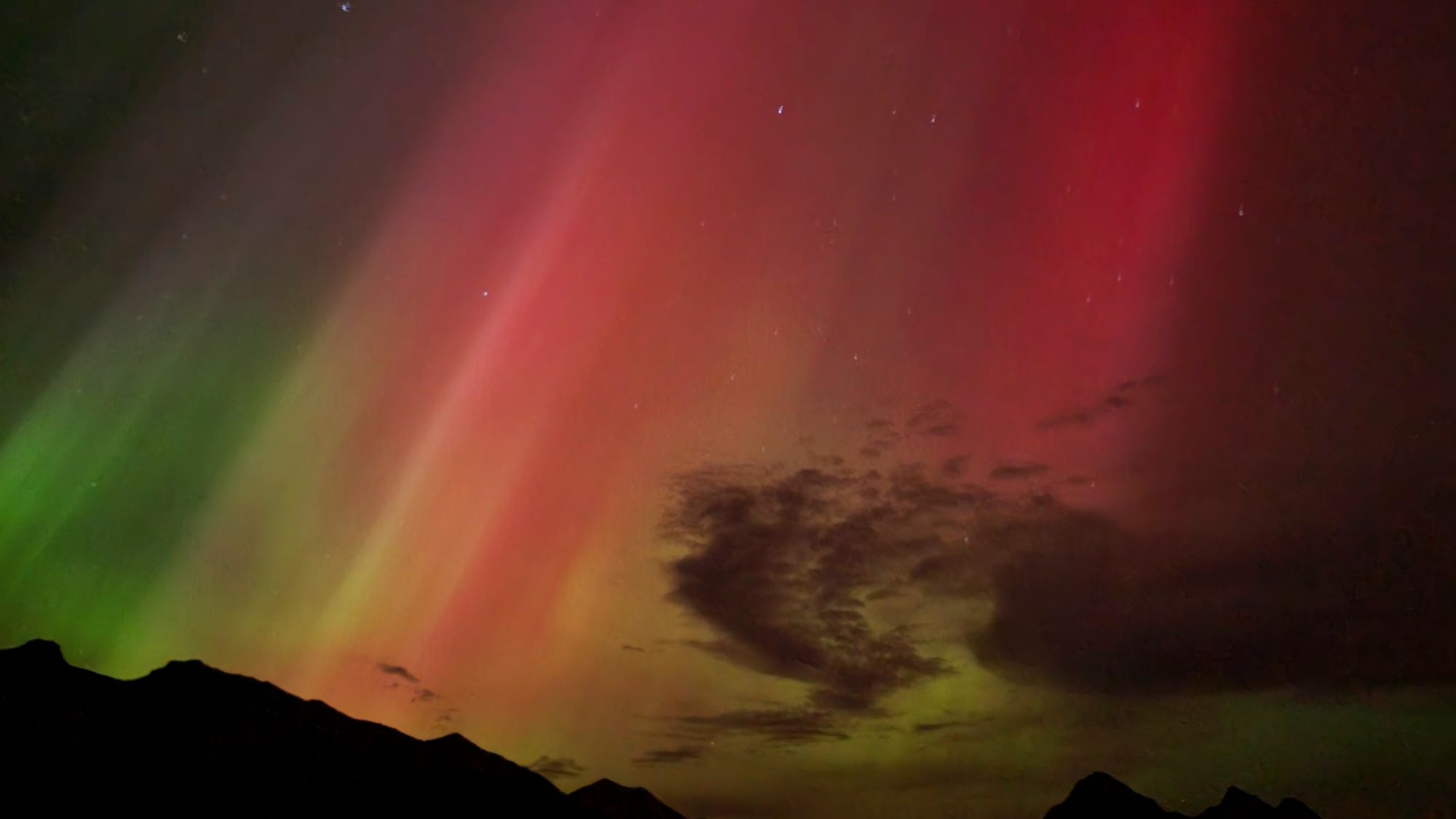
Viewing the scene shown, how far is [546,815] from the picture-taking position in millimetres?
158500

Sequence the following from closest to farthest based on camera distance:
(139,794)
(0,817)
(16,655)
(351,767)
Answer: (0,817) → (139,794) → (16,655) → (351,767)

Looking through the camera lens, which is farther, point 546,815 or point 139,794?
point 546,815

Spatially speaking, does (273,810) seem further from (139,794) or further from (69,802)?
(69,802)

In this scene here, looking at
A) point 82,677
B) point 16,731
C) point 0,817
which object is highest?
point 82,677

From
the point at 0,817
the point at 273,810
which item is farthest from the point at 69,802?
the point at 273,810

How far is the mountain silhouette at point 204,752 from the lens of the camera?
344 ft

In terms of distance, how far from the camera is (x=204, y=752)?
124875 mm

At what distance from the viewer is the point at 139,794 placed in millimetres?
107812

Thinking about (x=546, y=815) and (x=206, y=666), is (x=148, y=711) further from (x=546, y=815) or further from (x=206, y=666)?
(x=546, y=815)

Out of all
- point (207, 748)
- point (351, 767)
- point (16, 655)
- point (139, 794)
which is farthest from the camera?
point (351, 767)

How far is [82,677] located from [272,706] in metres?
29.2

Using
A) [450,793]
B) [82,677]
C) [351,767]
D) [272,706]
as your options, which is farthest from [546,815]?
[82,677]

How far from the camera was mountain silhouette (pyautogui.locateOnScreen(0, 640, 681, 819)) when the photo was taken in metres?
105

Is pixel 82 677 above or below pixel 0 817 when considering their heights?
above
